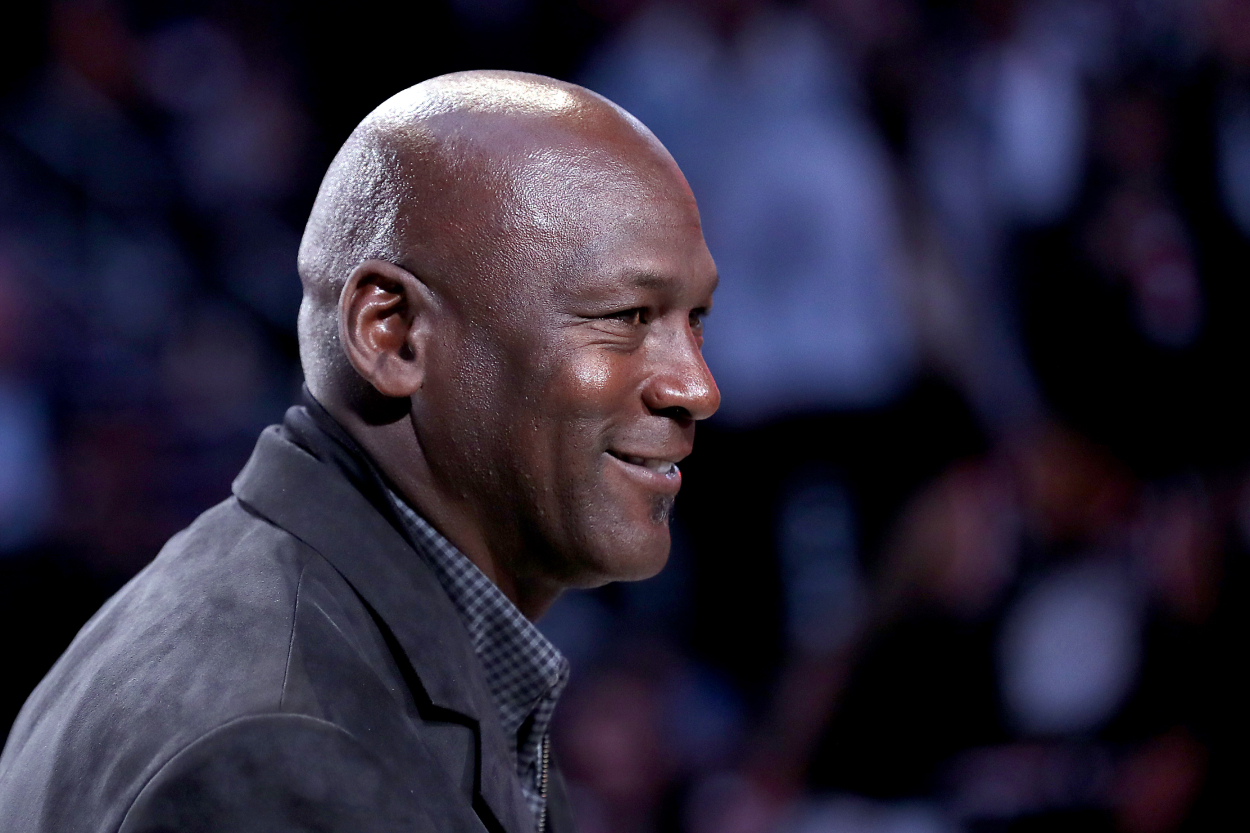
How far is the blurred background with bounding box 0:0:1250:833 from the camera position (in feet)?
14.6

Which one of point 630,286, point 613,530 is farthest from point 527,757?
point 630,286

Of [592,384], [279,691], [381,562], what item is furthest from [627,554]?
[279,691]

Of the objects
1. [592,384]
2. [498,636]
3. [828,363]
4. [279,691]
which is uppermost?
[592,384]

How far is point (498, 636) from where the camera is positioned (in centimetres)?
182

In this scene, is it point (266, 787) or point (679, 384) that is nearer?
point (266, 787)

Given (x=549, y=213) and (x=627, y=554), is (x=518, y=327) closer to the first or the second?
(x=549, y=213)

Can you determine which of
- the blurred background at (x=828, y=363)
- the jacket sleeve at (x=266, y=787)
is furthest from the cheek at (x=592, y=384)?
the blurred background at (x=828, y=363)

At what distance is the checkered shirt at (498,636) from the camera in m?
1.80

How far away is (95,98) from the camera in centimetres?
501

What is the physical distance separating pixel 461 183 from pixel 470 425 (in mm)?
304

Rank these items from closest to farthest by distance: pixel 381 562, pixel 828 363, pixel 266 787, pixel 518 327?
pixel 266 787 < pixel 381 562 < pixel 518 327 < pixel 828 363

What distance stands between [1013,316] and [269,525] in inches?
161

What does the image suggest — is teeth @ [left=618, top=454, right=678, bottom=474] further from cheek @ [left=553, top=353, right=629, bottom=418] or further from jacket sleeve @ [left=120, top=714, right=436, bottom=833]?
jacket sleeve @ [left=120, top=714, right=436, bottom=833]

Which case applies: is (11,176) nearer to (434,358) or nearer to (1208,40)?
(434,358)
